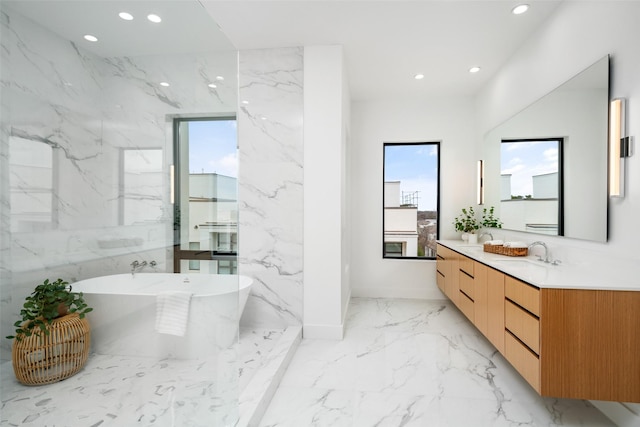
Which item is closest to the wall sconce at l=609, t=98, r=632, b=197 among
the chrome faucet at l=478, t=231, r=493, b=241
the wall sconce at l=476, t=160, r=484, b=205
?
the chrome faucet at l=478, t=231, r=493, b=241

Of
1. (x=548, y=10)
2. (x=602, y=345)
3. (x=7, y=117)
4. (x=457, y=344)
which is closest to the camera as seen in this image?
(x=7, y=117)

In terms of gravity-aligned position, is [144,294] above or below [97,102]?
below

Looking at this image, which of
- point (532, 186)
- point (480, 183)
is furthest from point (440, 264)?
point (532, 186)

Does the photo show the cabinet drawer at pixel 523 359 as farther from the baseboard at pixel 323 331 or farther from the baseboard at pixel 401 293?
the baseboard at pixel 401 293

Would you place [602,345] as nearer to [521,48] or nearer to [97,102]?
[97,102]

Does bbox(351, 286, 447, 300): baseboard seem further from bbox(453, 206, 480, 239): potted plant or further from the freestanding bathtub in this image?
the freestanding bathtub

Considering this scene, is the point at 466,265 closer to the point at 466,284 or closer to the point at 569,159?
the point at 466,284

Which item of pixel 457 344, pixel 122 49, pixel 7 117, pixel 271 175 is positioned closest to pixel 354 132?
pixel 271 175

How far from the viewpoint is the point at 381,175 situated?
166 inches

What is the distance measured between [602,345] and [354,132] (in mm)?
3359

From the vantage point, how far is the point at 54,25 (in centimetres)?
65

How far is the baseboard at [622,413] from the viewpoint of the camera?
5.29ft

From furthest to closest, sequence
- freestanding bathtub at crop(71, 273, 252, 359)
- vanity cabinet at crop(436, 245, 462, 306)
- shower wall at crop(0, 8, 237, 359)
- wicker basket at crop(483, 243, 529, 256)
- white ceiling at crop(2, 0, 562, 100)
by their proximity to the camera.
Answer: vanity cabinet at crop(436, 245, 462, 306), wicker basket at crop(483, 243, 529, 256), white ceiling at crop(2, 0, 562, 100), freestanding bathtub at crop(71, 273, 252, 359), shower wall at crop(0, 8, 237, 359)

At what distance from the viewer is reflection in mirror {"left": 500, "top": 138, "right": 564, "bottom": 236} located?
91.4 inches
